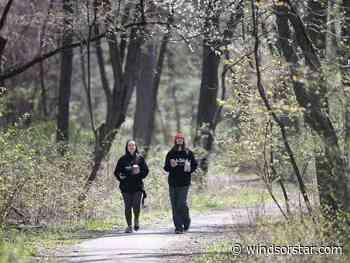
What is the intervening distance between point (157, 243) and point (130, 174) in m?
2.43

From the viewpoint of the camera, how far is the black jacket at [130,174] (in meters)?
18.5

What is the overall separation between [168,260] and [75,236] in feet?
14.3

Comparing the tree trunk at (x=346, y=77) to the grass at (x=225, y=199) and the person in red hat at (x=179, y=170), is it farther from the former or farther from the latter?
the grass at (x=225, y=199)

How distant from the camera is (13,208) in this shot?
19.2 m

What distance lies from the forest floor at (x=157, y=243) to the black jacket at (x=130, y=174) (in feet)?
3.23

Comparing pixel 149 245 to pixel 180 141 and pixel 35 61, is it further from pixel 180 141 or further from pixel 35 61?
pixel 35 61

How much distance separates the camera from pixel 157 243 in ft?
54.1

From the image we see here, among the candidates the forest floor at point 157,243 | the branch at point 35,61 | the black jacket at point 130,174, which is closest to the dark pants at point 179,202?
the forest floor at point 157,243

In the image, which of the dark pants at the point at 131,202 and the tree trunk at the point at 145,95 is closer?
the dark pants at the point at 131,202

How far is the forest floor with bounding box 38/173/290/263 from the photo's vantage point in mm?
14258

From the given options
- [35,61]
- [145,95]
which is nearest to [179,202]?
[35,61]

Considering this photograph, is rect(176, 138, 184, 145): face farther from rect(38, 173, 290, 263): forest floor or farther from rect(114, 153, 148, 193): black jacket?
rect(38, 173, 290, 263): forest floor

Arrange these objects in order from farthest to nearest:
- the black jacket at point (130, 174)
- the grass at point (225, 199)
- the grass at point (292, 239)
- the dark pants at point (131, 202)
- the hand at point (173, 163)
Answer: the grass at point (225, 199)
the dark pants at point (131, 202)
the black jacket at point (130, 174)
the hand at point (173, 163)
the grass at point (292, 239)

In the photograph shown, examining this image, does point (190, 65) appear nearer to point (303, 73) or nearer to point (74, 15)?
point (74, 15)
